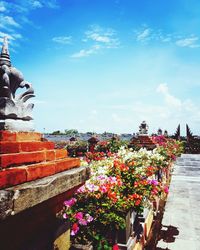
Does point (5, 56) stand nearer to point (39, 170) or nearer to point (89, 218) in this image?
point (39, 170)

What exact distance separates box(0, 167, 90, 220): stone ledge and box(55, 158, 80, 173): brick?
4 cm

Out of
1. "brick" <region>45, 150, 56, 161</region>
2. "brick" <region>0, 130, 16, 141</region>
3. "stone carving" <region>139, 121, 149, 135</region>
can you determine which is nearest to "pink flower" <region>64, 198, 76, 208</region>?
"brick" <region>45, 150, 56, 161</region>

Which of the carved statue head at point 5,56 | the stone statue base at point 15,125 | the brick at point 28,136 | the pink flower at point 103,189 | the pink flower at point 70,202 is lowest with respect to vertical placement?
the pink flower at point 70,202

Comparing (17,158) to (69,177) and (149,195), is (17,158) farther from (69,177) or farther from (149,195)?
(149,195)

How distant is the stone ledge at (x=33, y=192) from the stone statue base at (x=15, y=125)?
0.34m

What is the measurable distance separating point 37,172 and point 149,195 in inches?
136

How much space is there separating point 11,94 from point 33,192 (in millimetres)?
682

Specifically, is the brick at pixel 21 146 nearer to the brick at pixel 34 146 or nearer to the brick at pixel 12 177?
the brick at pixel 34 146

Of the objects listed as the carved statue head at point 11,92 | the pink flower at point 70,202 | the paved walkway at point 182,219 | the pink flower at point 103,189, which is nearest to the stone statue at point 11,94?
the carved statue head at point 11,92

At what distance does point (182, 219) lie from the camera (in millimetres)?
7035

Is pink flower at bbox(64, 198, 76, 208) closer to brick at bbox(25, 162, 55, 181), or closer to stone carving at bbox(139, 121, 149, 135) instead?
brick at bbox(25, 162, 55, 181)

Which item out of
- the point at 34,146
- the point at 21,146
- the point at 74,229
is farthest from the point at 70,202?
the point at 21,146

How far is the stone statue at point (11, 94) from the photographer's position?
1445 mm

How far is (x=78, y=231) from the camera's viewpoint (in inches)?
118
